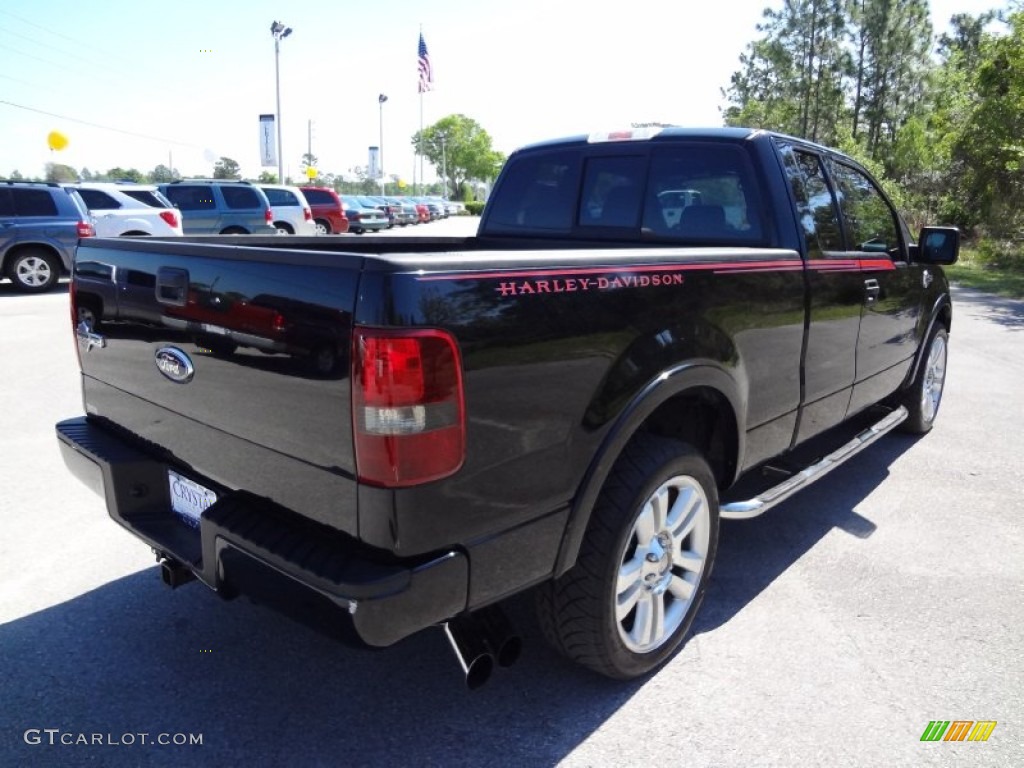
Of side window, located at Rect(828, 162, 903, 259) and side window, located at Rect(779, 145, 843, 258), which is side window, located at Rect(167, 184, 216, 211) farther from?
side window, located at Rect(779, 145, 843, 258)

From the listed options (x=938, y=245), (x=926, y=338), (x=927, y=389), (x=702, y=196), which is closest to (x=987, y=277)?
(x=927, y=389)

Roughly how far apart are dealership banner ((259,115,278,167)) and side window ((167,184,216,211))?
2283 cm

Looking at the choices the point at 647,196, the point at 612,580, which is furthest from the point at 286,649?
the point at 647,196

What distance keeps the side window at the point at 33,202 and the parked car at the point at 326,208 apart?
12.2 meters

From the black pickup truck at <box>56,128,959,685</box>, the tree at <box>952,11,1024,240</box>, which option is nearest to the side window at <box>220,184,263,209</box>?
the black pickup truck at <box>56,128,959,685</box>

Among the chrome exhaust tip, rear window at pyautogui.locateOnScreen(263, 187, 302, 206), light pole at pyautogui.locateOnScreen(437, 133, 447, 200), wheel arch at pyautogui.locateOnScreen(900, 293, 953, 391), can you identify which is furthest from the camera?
light pole at pyautogui.locateOnScreen(437, 133, 447, 200)

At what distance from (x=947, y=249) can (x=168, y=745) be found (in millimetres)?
4728

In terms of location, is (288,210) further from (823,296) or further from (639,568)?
(639,568)

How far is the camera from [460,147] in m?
110

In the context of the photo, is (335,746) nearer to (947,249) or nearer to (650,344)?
(650,344)

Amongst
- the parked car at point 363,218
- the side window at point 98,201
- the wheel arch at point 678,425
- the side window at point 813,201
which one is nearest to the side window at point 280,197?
the side window at point 98,201

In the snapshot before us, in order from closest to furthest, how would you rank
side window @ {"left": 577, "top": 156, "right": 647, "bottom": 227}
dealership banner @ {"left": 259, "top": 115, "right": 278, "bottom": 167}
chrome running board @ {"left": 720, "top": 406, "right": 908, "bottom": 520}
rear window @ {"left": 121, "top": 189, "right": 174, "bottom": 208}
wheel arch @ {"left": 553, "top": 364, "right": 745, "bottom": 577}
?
1. wheel arch @ {"left": 553, "top": 364, "right": 745, "bottom": 577}
2. chrome running board @ {"left": 720, "top": 406, "right": 908, "bottom": 520}
3. side window @ {"left": 577, "top": 156, "right": 647, "bottom": 227}
4. rear window @ {"left": 121, "top": 189, "right": 174, "bottom": 208}
5. dealership banner @ {"left": 259, "top": 115, "right": 278, "bottom": 167}

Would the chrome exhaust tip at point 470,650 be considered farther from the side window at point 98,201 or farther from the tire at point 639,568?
the side window at point 98,201

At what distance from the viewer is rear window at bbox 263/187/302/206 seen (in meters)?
19.1
